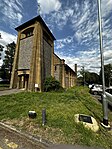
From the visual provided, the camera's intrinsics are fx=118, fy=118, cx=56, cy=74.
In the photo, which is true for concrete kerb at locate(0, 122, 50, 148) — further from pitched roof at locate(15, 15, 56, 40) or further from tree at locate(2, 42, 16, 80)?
tree at locate(2, 42, 16, 80)

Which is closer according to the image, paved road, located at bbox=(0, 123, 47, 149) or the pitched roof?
paved road, located at bbox=(0, 123, 47, 149)

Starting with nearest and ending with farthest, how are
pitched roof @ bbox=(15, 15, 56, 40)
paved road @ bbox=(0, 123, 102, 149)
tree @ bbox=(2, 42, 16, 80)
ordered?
1. paved road @ bbox=(0, 123, 102, 149)
2. pitched roof @ bbox=(15, 15, 56, 40)
3. tree @ bbox=(2, 42, 16, 80)

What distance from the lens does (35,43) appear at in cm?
1966

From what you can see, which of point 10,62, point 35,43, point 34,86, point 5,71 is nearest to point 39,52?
point 35,43

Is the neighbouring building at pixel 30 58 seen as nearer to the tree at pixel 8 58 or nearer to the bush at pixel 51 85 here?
the bush at pixel 51 85

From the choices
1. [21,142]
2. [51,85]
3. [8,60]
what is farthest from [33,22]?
[8,60]

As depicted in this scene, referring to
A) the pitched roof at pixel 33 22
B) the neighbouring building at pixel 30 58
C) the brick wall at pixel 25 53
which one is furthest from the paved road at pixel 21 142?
the pitched roof at pixel 33 22

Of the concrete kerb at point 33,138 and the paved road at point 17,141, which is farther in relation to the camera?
the concrete kerb at point 33,138

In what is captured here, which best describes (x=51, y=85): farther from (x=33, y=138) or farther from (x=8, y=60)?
(x=8, y=60)

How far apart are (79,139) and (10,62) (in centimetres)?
4803

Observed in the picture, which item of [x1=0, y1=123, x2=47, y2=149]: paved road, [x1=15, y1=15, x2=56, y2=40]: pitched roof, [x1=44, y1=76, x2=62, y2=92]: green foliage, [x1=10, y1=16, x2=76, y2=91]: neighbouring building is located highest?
[x1=15, y1=15, x2=56, y2=40]: pitched roof

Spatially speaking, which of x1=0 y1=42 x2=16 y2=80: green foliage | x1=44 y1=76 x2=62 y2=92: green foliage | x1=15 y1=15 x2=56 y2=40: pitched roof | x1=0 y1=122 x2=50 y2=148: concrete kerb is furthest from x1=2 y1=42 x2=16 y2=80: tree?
x1=0 y1=122 x2=50 y2=148: concrete kerb

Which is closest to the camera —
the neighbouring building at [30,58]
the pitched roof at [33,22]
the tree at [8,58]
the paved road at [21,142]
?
the paved road at [21,142]

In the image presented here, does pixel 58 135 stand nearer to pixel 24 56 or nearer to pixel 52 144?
pixel 52 144
